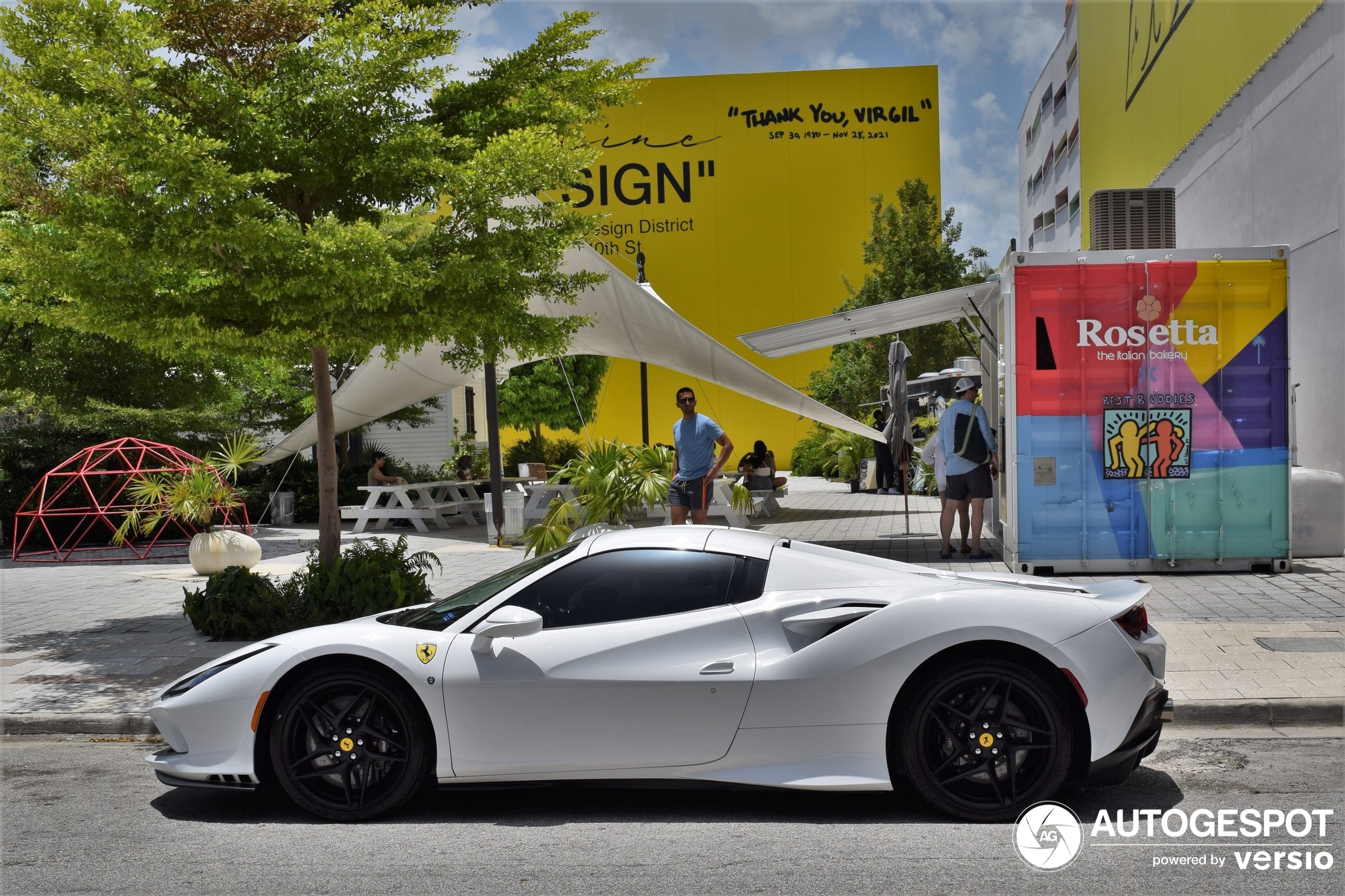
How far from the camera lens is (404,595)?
28.3 feet

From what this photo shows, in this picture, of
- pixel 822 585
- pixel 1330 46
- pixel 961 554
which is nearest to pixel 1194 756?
pixel 822 585

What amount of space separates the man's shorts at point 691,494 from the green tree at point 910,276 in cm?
1840

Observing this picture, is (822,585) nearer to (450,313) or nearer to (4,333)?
(450,313)

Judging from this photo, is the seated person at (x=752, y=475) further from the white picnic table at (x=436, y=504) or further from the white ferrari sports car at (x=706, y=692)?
the white ferrari sports car at (x=706, y=692)

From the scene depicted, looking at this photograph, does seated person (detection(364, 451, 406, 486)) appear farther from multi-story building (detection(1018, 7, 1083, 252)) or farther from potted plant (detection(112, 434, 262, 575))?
multi-story building (detection(1018, 7, 1083, 252))

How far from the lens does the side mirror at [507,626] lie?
4438 mm

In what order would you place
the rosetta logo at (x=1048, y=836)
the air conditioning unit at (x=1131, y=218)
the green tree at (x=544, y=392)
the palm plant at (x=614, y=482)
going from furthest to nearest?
the green tree at (x=544, y=392) < the palm plant at (x=614, y=482) < the air conditioning unit at (x=1131, y=218) < the rosetta logo at (x=1048, y=836)

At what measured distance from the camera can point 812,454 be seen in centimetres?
3167

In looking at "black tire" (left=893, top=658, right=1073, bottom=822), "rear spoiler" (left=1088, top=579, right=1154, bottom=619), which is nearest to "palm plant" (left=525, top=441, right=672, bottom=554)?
"rear spoiler" (left=1088, top=579, right=1154, bottom=619)

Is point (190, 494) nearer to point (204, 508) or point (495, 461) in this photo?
point (204, 508)

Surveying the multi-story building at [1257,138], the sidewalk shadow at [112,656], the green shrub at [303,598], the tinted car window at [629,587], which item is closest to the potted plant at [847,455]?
the multi-story building at [1257,138]

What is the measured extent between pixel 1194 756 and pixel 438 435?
87.6 ft

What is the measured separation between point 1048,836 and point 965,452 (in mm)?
7724

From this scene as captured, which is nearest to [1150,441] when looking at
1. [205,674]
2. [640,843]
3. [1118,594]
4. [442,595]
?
[1118,594]
